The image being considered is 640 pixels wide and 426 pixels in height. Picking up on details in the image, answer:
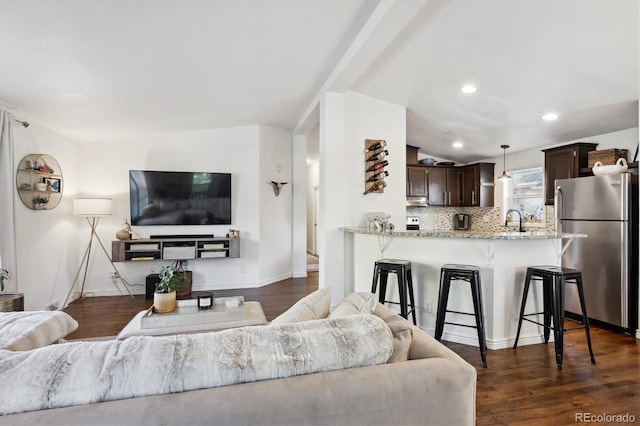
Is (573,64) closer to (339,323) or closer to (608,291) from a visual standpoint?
(608,291)

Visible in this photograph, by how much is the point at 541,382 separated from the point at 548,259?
4.01 feet

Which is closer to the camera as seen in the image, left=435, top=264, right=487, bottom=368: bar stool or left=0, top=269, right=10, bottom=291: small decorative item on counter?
left=435, top=264, right=487, bottom=368: bar stool

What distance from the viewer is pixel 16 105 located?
322cm

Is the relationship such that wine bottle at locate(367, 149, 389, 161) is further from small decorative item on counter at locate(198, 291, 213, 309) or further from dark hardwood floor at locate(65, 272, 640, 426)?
small decorative item on counter at locate(198, 291, 213, 309)

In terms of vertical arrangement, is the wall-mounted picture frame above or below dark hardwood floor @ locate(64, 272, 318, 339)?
above

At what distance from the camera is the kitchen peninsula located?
2959 millimetres

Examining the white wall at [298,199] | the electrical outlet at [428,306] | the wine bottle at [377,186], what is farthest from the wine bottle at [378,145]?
the white wall at [298,199]

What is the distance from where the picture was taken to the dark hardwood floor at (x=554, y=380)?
78.9 inches

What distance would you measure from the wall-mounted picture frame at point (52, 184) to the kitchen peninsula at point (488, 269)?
148 inches

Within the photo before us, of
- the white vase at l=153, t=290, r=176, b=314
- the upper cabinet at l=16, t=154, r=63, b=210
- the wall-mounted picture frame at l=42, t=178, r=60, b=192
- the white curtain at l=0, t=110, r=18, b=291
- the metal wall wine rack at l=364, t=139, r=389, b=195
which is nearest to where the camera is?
the white vase at l=153, t=290, r=176, b=314

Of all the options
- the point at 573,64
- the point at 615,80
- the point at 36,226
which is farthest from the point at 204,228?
the point at 615,80

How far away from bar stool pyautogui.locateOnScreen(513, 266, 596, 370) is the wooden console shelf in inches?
147

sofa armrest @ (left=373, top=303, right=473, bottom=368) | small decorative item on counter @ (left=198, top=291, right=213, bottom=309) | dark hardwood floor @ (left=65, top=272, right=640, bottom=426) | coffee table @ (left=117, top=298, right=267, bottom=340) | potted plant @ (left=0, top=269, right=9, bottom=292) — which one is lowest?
dark hardwood floor @ (left=65, top=272, right=640, bottom=426)

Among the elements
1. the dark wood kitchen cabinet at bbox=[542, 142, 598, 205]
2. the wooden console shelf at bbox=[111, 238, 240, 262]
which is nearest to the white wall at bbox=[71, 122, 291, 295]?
the wooden console shelf at bbox=[111, 238, 240, 262]
